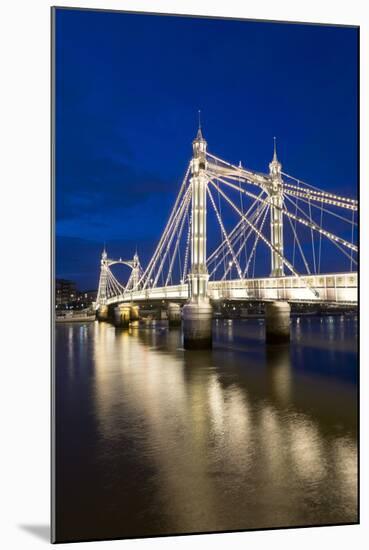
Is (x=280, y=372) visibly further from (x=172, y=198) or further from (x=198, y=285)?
(x=198, y=285)

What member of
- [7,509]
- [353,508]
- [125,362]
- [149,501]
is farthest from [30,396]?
[125,362]

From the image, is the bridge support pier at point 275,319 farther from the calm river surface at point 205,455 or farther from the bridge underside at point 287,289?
the calm river surface at point 205,455

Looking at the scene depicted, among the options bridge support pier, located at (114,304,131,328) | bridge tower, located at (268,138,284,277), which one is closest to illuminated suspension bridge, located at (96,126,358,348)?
bridge tower, located at (268,138,284,277)

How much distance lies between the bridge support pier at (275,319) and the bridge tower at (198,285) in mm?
1594

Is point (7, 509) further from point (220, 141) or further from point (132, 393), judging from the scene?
point (220, 141)

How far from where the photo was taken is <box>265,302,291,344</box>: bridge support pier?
15719 millimetres

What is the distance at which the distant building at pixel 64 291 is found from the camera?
24.9 feet

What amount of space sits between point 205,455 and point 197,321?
7.30 metres

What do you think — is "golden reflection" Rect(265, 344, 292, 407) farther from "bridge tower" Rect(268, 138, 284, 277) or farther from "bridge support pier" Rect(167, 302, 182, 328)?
"bridge support pier" Rect(167, 302, 182, 328)

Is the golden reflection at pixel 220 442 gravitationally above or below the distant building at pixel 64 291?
below

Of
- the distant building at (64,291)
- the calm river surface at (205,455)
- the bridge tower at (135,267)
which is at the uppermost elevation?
the bridge tower at (135,267)

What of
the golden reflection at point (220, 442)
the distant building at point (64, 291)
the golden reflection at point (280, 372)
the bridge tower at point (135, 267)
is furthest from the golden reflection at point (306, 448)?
the bridge tower at point (135, 267)

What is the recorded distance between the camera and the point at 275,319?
16.3m

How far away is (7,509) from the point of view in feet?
24.7
